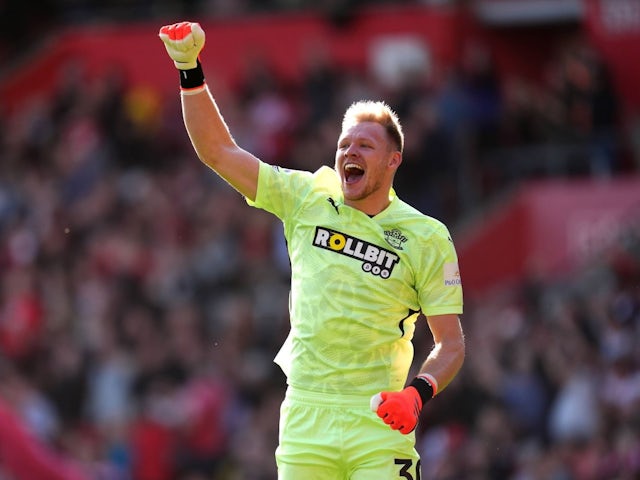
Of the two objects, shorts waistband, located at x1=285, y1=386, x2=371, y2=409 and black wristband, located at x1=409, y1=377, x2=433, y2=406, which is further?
shorts waistband, located at x1=285, y1=386, x2=371, y2=409

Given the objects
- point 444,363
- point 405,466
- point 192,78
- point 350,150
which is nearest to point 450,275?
point 444,363

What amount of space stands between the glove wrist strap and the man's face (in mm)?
817

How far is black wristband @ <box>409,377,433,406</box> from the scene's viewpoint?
22.0ft

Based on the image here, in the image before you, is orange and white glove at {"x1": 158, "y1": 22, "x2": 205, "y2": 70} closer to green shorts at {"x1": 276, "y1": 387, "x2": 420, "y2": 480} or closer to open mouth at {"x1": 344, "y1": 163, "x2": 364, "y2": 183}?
open mouth at {"x1": 344, "y1": 163, "x2": 364, "y2": 183}

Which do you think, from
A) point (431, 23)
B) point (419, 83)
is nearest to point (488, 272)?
point (419, 83)

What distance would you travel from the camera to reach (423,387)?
6750 mm

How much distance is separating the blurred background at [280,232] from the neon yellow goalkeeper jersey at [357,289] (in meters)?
4.87

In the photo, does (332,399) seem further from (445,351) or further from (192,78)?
(192,78)

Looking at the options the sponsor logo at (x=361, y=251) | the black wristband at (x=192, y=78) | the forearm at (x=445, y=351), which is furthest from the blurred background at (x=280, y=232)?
the black wristband at (x=192, y=78)

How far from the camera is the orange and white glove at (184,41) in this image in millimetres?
6891

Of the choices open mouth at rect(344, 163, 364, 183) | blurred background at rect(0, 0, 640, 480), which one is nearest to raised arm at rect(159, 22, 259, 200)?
open mouth at rect(344, 163, 364, 183)

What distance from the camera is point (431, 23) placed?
64.5 feet

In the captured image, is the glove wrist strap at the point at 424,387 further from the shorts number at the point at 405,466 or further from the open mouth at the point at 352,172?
the open mouth at the point at 352,172

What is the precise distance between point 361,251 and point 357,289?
0.17 metres
